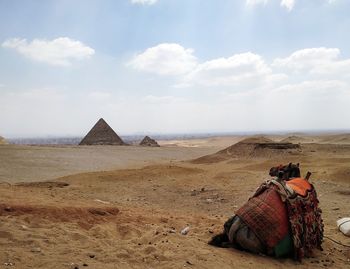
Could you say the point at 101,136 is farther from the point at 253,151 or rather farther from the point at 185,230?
the point at 185,230

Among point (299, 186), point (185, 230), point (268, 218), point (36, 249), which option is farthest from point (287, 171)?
point (36, 249)

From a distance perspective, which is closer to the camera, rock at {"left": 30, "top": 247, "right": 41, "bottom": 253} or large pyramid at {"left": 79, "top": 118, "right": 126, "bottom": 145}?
rock at {"left": 30, "top": 247, "right": 41, "bottom": 253}

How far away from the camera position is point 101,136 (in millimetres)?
41625

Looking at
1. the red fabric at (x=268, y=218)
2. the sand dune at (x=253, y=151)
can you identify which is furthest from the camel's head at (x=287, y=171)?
the sand dune at (x=253, y=151)

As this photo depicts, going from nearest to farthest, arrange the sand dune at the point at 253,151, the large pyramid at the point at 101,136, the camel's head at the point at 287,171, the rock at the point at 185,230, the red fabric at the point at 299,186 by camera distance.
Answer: the red fabric at the point at 299,186
the rock at the point at 185,230
the camel's head at the point at 287,171
the sand dune at the point at 253,151
the large pyramid at the point at 101,136

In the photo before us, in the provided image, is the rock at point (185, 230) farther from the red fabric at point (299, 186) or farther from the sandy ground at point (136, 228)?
the red fabric at point (299, 186)

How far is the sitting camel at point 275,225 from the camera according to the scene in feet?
16.8

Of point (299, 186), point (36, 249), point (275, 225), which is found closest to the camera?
point (36, 249)

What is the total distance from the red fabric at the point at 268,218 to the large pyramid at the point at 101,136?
3590 cm

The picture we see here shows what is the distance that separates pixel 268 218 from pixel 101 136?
3750 centimetres

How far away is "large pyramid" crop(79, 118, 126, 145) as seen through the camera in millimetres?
40906

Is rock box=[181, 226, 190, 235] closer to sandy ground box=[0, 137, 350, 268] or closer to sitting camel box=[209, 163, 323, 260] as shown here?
sandy ground box=[0, 137, 350, 268]

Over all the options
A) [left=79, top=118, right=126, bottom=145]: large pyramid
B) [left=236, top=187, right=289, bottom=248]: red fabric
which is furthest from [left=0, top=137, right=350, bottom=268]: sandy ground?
[left=79, top=118, right=126, bottom=145]: large pyramid

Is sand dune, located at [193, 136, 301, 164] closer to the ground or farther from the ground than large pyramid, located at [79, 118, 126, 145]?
closer to the ground
